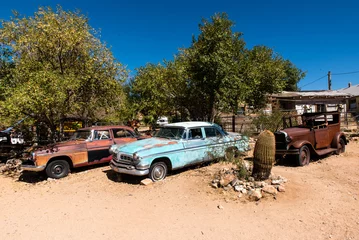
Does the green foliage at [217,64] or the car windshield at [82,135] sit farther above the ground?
the green foliage at [217,64]

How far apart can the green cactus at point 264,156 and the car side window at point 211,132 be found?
7.67 feet

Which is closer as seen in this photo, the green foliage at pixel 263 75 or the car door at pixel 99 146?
the car door at pixel 99 146

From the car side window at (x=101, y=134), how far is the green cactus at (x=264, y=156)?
5.63 meters

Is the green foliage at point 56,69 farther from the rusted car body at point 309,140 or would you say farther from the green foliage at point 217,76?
the rusted car body at point 309,140

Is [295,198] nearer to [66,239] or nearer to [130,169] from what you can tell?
[130,169]

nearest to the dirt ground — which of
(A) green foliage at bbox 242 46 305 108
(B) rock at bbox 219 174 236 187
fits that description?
(B) rock at bbox 219 174 236 187

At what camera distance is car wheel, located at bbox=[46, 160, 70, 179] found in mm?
7613

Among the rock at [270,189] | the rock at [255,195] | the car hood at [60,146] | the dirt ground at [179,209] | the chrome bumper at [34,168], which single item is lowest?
the dirt ground at [179,209]

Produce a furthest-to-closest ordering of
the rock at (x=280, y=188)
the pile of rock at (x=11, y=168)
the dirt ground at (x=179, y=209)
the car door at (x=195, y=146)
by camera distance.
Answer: the pile of rock at (x=11, y=168) < the car door at (x=195, y=146) < the rock at (x=280, y=188) < the dirt ground at (x=179, y=209)

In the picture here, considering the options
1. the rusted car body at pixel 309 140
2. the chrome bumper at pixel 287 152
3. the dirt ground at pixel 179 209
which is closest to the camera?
the dirt ground at pixel 179 209

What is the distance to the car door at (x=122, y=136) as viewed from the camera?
29.9 ft

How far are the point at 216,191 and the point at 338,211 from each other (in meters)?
2.51

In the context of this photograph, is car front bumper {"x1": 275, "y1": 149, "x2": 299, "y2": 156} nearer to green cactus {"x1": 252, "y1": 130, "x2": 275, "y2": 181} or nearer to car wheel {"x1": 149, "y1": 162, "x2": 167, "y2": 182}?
green cactus {"x1": 252, "y1": 130, "x2": 275, "y2": 181}

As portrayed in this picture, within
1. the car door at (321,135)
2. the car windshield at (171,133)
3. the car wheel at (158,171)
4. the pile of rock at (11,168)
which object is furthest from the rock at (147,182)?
the car door at (321,135)
